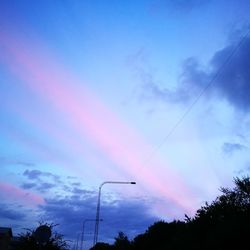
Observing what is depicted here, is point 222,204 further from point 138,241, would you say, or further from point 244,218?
point 138,241

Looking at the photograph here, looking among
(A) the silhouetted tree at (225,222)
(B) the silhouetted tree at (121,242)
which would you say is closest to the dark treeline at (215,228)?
(A) the silhouetted tree at (225,222)

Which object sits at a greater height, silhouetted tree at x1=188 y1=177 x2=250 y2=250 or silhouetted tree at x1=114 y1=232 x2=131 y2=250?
silhouetted tree at x1=114 y1=232 x2=131 y2=250

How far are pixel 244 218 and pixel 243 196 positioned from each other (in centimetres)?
1886

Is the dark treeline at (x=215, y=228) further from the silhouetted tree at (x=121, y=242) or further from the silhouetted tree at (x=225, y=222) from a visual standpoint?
the silhouetted tree at (x=121, y=242)

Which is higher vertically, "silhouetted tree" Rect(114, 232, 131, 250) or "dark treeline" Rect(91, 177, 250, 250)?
"silhouetted tree" Rect(114, 232, 131, 250)

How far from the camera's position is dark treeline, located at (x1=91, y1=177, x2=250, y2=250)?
2991cm

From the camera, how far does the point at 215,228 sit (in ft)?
125

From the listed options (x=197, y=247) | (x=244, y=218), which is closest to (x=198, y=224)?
(x=197, y=247)

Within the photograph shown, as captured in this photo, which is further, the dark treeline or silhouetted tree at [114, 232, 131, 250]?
silhouetted tree at [114, 232, 131, 250]

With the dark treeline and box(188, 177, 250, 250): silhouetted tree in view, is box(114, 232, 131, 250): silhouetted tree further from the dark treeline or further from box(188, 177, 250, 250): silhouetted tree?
box(188, 177, 250, 250): silhouetted tree

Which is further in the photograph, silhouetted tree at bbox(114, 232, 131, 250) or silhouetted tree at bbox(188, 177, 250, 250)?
silhouetted tree at bbox(114, 232, 131, 250)

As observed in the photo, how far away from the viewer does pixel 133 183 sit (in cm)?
5419

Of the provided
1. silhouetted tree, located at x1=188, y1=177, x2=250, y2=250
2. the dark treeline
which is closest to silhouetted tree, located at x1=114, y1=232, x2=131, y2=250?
the dark treeline

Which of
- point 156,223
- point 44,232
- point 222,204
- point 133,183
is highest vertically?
point 156,223
